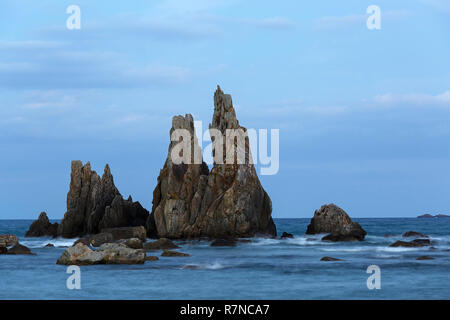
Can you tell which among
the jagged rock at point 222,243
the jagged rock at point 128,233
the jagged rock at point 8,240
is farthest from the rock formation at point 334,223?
the jagged rock at point 8,240

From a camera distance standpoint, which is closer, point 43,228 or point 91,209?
point 91,209

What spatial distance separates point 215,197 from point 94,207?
19.2 meters

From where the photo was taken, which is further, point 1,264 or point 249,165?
point 249,165

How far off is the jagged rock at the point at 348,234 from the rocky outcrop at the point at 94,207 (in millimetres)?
26568

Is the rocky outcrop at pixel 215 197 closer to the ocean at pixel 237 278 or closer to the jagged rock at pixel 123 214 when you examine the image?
the jagged rock at pixel 123 214

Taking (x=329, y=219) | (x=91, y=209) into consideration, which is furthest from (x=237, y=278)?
(x=91, y=209)

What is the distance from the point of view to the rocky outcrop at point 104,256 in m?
42.4

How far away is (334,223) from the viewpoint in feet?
271

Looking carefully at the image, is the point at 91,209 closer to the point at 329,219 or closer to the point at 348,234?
the point at 329,219
